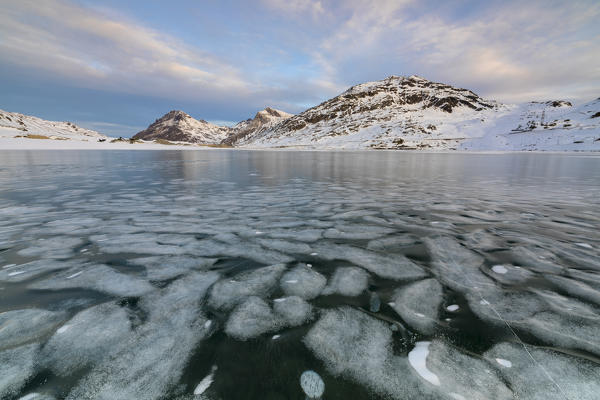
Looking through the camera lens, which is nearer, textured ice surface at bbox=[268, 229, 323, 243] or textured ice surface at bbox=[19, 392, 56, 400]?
textured ice surface at bbox=[19, 392, 56, 400]

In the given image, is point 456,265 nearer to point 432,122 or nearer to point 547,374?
point 547,374

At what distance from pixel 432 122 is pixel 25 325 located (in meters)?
116

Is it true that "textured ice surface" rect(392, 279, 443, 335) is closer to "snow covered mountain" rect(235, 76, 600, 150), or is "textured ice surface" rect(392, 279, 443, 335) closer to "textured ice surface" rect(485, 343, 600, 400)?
"textured ice surface" rect(485, 343, 600, 400)

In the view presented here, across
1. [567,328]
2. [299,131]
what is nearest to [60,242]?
[567,328]

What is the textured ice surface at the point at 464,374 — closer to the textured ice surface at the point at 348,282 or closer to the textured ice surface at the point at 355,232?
the textured ice surface at the point at 348,282

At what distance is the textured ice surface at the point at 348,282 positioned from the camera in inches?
100

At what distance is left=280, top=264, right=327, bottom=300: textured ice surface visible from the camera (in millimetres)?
2510

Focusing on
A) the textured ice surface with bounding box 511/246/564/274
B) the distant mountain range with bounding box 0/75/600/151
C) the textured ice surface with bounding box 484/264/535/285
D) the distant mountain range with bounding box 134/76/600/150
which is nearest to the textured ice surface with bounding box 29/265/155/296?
the textured ice surface with bounding box 484/264/535/285

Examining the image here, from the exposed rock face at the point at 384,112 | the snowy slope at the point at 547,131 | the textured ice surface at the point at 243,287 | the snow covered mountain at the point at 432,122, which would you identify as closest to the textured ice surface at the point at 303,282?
the textured ice surface at the point at 243,287

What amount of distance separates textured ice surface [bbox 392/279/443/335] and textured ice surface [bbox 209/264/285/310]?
1229 millimetres

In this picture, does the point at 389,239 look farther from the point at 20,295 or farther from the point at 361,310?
the point at 20,295

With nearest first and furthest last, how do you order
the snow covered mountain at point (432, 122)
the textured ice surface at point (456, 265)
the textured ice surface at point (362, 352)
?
the textured ice surface at point (362, 352) → the textured ice surface at point (456, 265) → the snow covered mountain at point (432, 122)

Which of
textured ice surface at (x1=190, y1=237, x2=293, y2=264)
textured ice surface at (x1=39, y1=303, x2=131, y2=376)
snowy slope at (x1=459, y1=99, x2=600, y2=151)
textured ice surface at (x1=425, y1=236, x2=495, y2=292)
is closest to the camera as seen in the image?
textured ice surface at (x1=39, y1=303, x2=131, y2=376)

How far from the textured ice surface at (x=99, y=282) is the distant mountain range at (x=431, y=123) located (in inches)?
3094
